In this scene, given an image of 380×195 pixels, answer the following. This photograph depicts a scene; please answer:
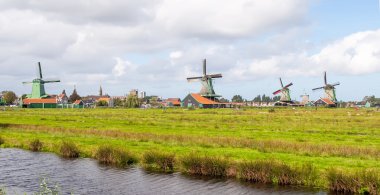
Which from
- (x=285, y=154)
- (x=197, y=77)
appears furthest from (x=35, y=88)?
(x=285, y=154)

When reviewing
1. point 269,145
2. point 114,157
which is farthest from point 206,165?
point 269,145

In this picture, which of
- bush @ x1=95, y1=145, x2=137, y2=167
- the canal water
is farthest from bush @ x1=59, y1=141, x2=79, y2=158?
bush @ x1=95, y1=145, x2=137, y2=167

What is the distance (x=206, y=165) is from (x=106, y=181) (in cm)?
669

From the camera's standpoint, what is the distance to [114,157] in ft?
106

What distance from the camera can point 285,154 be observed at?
3266 centimetres

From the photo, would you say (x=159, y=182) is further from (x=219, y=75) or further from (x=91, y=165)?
(x=219, y=75)

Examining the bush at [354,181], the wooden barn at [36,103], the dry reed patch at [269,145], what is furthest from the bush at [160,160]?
the wooden barn at [36,103]

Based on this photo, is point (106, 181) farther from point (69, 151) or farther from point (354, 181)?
point (354, 181)

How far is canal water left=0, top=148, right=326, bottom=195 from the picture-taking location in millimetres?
23828

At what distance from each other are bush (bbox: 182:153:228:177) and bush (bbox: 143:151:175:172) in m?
1.33

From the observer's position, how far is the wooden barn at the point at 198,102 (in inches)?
6713

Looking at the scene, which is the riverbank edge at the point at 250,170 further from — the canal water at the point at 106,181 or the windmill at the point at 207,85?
the windmill at the point at 207,85

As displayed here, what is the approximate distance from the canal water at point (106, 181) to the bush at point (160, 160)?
1.10 metres

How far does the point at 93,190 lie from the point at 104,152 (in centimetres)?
918
